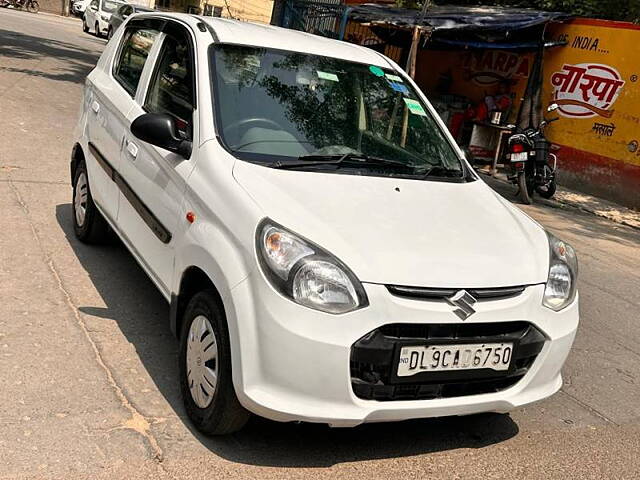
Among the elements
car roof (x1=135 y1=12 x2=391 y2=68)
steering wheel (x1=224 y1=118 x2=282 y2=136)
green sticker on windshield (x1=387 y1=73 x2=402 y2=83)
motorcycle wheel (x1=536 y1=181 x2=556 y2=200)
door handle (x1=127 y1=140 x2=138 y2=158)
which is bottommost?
motorcycle wheel (x1=536 y1=181 x2=556 y2=200)

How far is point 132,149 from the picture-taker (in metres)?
4.40

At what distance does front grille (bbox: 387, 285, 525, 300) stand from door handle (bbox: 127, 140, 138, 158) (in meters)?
2.09

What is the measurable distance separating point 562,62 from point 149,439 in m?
11.5

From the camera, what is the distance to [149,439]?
3.23m

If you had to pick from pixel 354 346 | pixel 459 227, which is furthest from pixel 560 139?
pixel 354 346

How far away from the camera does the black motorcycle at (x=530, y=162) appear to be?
35.1 ft

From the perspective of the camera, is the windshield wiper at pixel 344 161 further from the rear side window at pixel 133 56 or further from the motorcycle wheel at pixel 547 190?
the motorcycle wheel at pixel 547 190

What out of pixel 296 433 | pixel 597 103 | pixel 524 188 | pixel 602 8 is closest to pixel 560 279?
pixel 296 433

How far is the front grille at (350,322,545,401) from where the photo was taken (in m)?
2.92

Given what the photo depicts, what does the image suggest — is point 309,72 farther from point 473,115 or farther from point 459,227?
point 473,115

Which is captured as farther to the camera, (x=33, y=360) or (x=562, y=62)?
(x=562, y=62)

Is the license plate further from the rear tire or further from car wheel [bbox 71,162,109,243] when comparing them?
car wheel [bbox 71,162,109,243]

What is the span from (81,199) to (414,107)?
2.59 meters

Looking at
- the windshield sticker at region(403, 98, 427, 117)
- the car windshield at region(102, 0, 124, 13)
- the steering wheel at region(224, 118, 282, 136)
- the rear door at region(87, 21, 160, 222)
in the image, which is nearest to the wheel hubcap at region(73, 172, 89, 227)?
the rear door at region(87, 21, 160, 222)
